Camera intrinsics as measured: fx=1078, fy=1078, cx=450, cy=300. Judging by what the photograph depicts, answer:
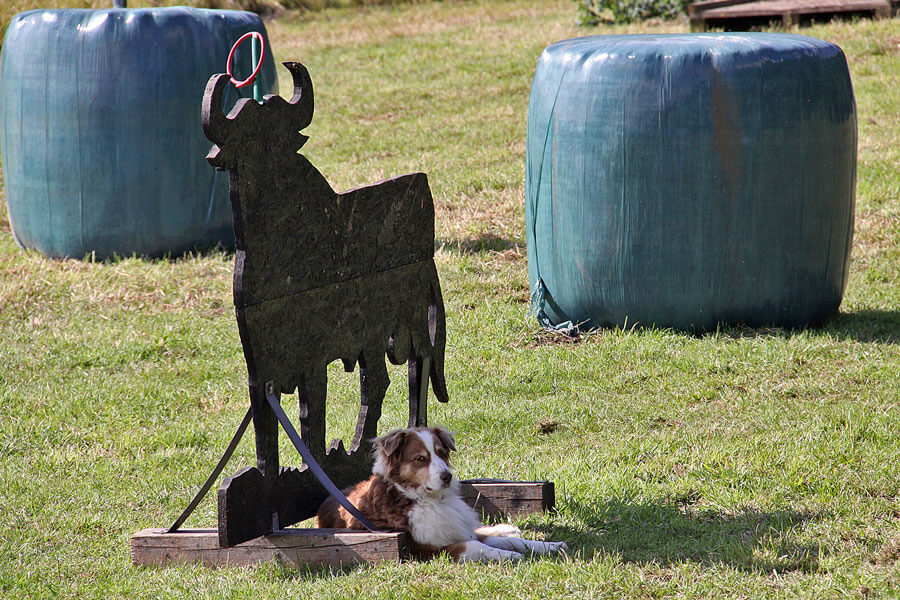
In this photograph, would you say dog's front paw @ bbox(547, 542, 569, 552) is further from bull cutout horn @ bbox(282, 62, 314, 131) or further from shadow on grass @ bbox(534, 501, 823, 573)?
bull cutout horn @ bbox(282, 62, 314, 131)

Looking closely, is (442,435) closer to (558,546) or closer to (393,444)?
(393,444)

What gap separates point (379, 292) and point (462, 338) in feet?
7.82

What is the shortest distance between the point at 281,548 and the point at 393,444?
541 millimetres

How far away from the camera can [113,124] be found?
793 centimetres

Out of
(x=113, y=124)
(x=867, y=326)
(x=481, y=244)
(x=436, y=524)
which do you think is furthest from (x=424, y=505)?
(x=113, y=124)

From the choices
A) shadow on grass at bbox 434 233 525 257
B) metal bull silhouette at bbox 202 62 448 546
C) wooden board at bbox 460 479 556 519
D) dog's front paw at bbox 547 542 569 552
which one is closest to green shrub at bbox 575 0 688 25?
shadow on grass at bbox 434 233 525 257

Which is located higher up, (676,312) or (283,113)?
(283,113)

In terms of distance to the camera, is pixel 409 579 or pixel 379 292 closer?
pixel 409 579

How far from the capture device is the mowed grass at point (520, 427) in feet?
12.1

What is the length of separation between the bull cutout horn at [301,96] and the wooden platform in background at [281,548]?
1.43 meters

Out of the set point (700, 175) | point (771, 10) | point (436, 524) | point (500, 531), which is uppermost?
point (771, 10)

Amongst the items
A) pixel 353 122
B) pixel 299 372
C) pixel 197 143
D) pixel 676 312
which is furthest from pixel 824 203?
pixel 353 122

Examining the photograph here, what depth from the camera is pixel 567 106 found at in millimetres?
6125

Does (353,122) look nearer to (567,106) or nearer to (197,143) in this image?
(197,143)
